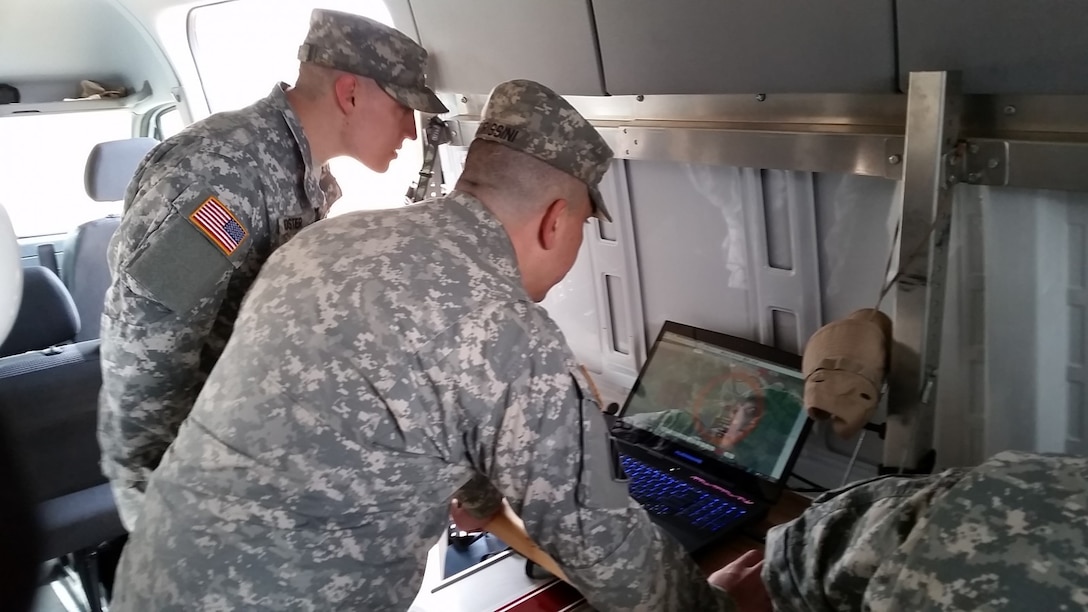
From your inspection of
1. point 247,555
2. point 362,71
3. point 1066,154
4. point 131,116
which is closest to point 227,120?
point 362,71

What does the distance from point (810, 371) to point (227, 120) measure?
1.01 meters

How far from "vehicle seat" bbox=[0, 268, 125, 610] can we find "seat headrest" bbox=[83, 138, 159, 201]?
1.10 metres

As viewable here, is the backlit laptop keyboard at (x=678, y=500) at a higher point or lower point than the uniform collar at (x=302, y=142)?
lower

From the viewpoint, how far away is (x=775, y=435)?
131cm

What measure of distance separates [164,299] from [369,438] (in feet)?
1.81

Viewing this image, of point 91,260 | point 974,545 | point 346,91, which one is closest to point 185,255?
point 346,91

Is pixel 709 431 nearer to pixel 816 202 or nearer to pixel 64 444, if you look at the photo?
pixel 816 202

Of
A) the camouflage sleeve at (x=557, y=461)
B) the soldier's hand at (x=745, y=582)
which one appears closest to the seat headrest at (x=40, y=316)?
the camouflage sleeve at (x=557, y=461)

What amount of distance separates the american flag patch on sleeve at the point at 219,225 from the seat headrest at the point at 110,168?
2125 millimetres

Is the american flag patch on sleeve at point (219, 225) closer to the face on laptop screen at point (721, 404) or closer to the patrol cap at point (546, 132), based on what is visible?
the patrol cap at point (546, 132)

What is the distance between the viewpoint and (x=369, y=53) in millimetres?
1402

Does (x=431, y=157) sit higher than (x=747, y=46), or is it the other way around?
(x=747, y=46)

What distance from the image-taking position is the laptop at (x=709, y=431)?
1248 millimetres

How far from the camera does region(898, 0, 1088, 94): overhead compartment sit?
81cm
